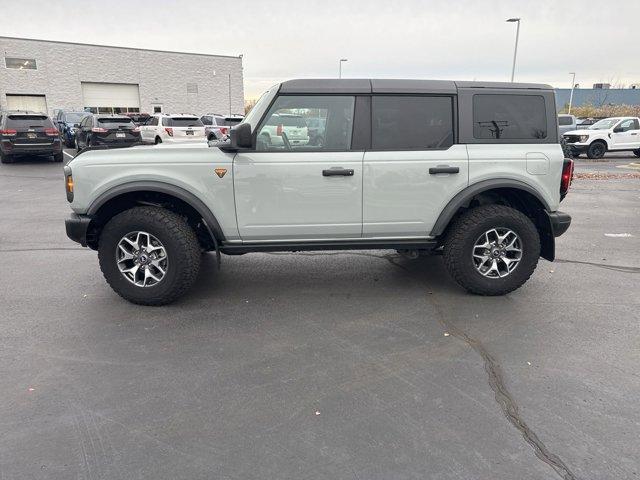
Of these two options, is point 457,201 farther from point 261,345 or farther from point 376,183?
point 261,345

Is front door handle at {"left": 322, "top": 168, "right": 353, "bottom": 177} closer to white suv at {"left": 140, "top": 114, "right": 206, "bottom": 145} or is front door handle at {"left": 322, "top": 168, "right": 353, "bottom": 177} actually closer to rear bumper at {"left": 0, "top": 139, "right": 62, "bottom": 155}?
white suv at {"left": 140, "top": 114, "right": 206, "bottom": 145}

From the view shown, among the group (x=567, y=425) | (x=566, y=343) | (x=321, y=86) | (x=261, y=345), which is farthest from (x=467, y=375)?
(x=321, y=86)

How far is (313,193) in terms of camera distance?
4.33 metres

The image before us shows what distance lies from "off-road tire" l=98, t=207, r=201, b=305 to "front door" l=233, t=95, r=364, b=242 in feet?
1.72

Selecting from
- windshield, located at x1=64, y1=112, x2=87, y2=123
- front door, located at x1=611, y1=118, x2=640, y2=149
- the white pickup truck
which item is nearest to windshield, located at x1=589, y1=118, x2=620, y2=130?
the white pickup truck

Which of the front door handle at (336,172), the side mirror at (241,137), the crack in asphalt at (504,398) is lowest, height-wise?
the crack in asphalt at (504,398)

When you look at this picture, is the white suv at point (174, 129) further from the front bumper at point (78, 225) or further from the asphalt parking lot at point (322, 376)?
the front bumper at point (78, 225)

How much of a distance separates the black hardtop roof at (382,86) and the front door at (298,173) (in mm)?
82

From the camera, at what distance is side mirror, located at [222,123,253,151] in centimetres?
410

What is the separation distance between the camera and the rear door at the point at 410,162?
4367mm

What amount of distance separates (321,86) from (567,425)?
324 centimetres

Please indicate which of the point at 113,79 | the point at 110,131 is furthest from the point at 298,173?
the point at 113,79

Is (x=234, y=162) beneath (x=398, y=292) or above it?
above

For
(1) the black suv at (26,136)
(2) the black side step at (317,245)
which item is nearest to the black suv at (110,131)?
(1) the black suv at (26,136)
